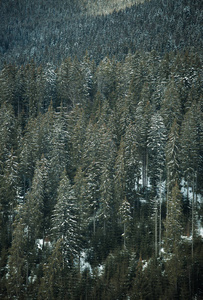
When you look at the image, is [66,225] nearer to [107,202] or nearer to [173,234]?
[107,202]

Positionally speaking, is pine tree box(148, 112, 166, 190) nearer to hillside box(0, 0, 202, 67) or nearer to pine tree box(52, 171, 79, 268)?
pine tree box(52, 171, 79, 268)

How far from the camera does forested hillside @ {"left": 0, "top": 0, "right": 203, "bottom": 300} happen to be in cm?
3769

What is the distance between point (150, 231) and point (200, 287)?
996cm

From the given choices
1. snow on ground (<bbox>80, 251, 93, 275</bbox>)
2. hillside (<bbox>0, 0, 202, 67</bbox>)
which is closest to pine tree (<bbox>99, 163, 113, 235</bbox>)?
snow on ground (<bbox>80, 251, 93, 275</bbox>)

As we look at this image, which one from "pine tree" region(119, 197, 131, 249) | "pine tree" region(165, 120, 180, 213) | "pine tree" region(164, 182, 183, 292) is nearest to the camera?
"pine tree" region(164, 182, 183, 292)

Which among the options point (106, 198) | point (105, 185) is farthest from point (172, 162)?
point (106, 198)

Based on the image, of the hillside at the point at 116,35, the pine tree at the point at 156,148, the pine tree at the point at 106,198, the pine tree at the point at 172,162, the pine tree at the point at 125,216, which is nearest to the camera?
the pine tree at the point at 125,216

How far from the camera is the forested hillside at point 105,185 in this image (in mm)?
37688

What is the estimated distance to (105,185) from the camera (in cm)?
4591

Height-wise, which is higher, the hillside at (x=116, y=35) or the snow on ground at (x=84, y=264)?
the hillside at (x=116, y=35)

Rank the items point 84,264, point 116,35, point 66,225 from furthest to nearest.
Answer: point 116,35
point 84,264
point 66,225

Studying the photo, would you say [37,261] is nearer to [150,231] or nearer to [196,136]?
[150,231]

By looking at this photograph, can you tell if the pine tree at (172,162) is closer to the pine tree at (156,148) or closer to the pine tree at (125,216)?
the pine tree at (156,148)

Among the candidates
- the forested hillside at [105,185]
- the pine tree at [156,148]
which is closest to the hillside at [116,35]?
the forested hillside at [105,185]
